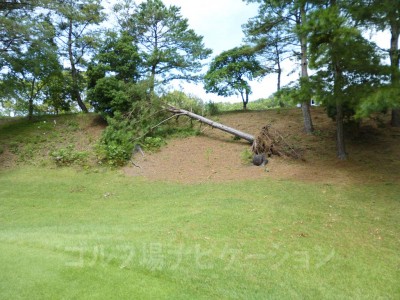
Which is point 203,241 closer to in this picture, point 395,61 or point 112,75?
point 395,61

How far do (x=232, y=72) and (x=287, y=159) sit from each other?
674 centimetres

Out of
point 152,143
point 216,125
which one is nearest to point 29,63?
point 152,143

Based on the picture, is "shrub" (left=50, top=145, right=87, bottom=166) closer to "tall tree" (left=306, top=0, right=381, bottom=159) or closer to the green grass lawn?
the green grass lawn

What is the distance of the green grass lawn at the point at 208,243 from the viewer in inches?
134

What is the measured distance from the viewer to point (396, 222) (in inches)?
217

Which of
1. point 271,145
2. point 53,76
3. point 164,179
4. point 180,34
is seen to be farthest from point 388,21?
point 53,76

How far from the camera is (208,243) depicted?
4707 millimetres

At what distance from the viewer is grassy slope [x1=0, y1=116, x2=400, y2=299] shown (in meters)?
3.43

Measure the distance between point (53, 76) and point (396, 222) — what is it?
15.1 metres

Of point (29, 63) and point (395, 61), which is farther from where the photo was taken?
point (29, 63)

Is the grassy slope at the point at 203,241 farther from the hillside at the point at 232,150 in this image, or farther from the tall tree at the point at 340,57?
the tall tree at the point at 340,57

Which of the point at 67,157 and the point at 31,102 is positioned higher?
the point at 31,102

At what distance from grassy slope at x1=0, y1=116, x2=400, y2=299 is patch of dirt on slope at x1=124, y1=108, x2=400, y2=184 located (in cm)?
64

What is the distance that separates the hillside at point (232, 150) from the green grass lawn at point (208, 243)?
896mm
